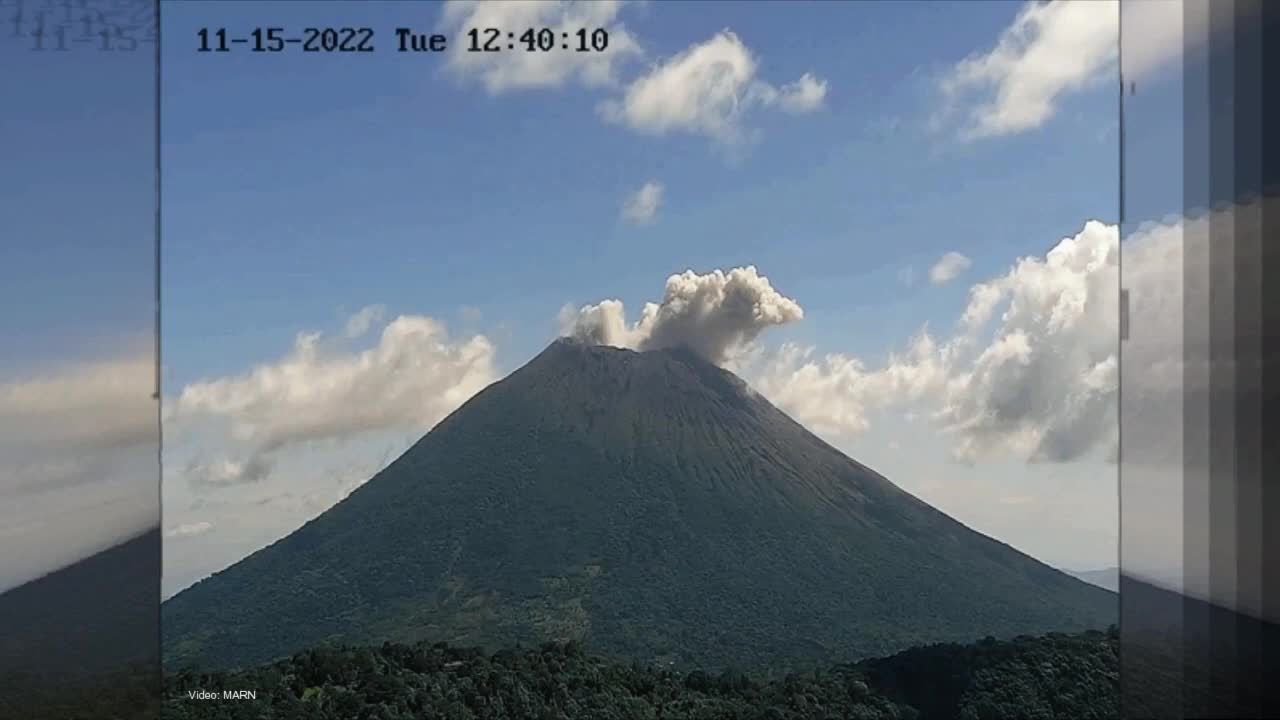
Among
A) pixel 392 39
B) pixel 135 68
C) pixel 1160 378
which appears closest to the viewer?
pixel 1160 378

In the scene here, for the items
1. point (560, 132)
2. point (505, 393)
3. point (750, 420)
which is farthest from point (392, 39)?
point (750, 420)

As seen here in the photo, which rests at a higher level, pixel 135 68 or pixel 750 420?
pixel 135 68

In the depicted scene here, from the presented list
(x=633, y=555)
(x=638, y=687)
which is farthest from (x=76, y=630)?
(x=633, y=555)

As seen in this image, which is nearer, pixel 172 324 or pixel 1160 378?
pixel 1160 378

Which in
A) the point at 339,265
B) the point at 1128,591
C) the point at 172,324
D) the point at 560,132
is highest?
the point at 560,132

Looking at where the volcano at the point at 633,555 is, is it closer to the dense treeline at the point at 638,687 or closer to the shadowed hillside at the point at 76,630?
the dense treeline at the point at 638,687

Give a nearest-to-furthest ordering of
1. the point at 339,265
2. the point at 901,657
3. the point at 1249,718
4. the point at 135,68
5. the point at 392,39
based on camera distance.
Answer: the point at 1249,718 → the point at 135,68 → the point at 392,39 → the point at 901,657 → the point at 339,265

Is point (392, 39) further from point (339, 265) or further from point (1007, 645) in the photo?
point (1007, 645)
